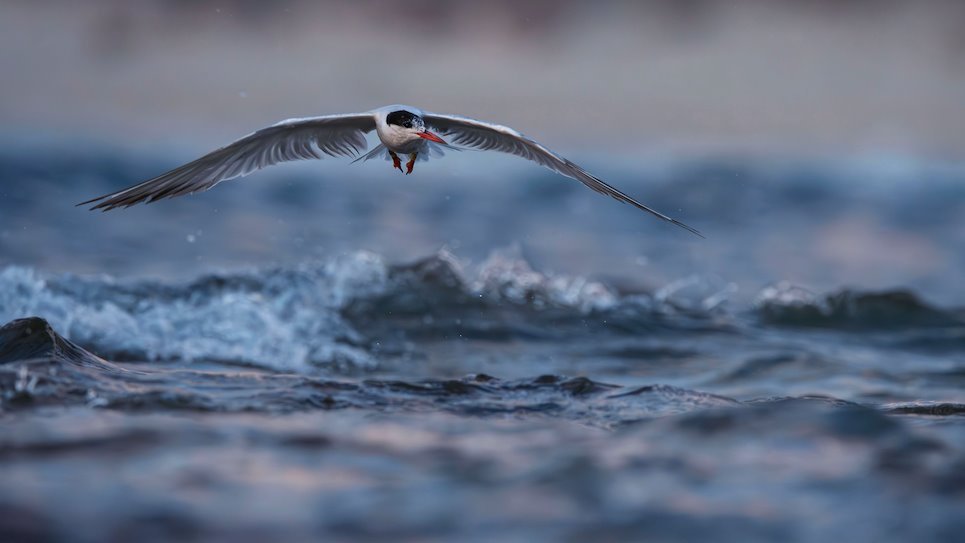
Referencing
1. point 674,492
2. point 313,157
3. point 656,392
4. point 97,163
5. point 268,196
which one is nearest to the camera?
point 674,492

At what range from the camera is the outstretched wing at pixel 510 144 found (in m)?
6.66

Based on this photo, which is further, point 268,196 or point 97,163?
point 97,163

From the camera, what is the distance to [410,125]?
6.59 metres

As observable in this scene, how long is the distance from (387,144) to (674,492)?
3458 millimetres

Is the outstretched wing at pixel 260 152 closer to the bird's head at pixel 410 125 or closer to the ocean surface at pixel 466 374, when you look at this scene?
the bird's head at pixel 410 125

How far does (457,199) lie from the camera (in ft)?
80.0

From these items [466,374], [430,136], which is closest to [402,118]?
[430,136]

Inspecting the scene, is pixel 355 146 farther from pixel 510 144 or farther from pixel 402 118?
pixel 510 144

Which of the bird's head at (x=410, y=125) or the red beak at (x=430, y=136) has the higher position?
the bird's head at (x=410, y=125)

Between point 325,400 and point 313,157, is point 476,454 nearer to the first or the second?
point 325,400

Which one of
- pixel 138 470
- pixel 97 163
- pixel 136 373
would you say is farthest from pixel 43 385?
pixel 97 163

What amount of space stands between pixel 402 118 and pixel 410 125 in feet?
0.30

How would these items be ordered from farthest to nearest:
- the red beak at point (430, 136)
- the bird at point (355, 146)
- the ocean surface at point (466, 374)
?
1. the bird at point (355, 146)
2. the red beak at point (430, 136)
3. the ocean surface at point (466, 374)

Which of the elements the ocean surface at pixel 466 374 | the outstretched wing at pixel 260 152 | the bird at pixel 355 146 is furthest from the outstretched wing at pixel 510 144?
the ocean surface at pixel 466 374
